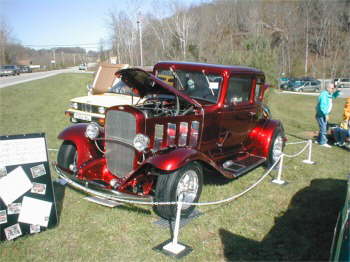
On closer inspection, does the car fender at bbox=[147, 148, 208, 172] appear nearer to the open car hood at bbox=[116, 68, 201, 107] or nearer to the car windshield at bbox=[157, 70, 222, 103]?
the open car hood at bbox=[116, 68, 201, 107]

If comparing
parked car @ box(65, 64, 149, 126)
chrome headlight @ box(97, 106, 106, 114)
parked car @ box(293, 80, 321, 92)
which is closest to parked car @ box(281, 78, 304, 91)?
parked car @ box(293, 80, 321, 92)

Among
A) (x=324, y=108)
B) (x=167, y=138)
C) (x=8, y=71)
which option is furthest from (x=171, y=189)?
(x=8, y=71)

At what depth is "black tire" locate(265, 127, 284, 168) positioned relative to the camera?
648cm

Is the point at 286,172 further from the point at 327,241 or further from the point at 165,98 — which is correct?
the point at 165,98

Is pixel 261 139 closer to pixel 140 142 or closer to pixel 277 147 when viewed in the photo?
pixel 277 147

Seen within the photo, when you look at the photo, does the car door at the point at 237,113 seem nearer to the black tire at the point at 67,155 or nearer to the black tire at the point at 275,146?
the black tire at the point at 275,146

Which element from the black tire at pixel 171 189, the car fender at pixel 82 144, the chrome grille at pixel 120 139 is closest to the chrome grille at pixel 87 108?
the car fender at pixel 82 144

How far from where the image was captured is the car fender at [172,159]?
3.69 metres

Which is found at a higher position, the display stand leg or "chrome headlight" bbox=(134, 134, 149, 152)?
"chrome headlight" bbox=(134, 134, 149, 152)

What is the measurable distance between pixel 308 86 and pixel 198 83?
111 feet

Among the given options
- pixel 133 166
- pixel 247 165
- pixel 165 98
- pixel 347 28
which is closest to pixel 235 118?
pixel 247 165

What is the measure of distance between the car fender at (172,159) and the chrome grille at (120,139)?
17.7 inches

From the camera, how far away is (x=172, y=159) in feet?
12.4

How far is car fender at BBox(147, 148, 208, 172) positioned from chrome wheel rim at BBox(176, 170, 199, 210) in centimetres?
26
